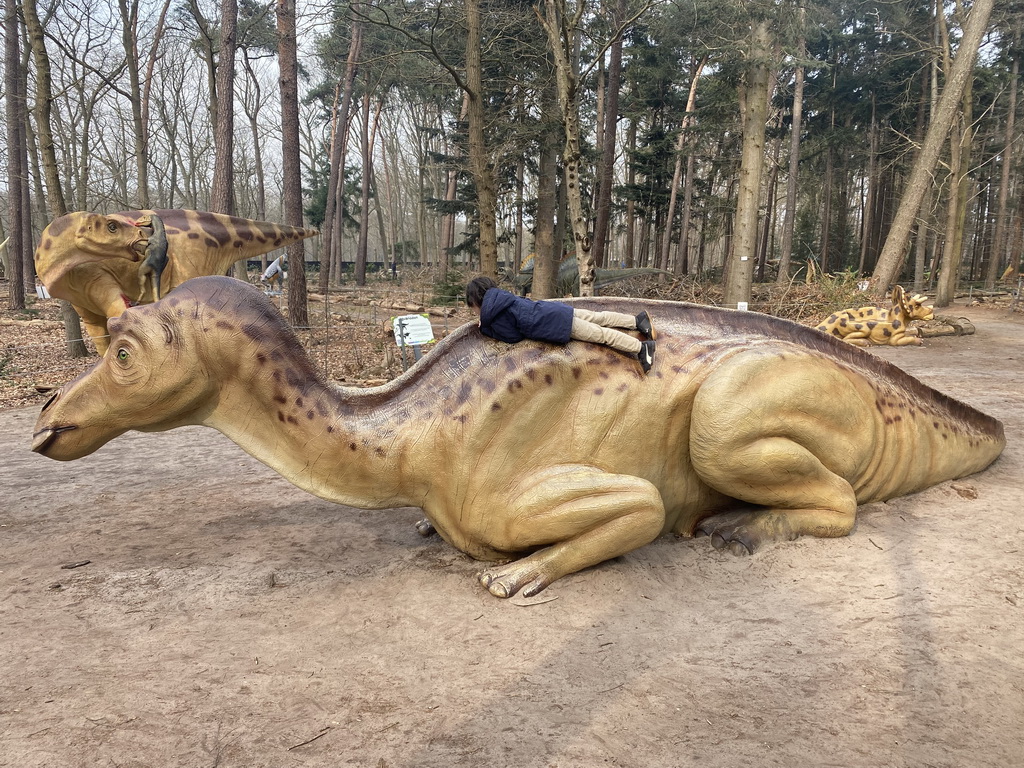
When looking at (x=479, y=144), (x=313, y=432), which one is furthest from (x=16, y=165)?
(x=313, y=432)

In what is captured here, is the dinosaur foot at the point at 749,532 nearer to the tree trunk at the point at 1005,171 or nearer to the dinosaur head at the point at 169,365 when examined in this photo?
the dinosaur head at the point at 169,365

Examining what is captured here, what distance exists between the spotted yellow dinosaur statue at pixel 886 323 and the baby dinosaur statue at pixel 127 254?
11.8 metres

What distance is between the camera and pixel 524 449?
3334mm

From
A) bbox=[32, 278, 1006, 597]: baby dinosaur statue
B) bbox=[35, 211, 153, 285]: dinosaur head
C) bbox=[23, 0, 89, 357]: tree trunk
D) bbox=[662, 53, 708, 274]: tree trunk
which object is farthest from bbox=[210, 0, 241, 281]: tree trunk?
bbox=[662, 53, 708, 274]: tree trunk

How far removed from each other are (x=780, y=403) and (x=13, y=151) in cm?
2279

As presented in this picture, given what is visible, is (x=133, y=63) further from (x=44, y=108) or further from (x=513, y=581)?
(x=513, y=581)

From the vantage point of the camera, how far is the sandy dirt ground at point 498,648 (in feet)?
7.25

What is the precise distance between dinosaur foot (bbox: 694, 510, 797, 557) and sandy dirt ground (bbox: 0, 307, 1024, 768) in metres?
0.07

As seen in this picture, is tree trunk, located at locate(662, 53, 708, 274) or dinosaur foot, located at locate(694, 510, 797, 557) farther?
tree trunk, located at locate(662, 53, 708, 274)

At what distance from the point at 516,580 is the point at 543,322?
131 cm

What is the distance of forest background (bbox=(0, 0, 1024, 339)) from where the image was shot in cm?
1317

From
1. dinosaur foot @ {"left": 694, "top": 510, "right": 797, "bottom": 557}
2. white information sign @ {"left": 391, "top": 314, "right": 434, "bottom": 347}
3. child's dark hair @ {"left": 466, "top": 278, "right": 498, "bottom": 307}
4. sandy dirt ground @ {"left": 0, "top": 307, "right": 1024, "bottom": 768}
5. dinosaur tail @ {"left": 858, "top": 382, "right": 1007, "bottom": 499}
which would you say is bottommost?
sandy dirt ground @ {"left": 0, "top": 307, "right": 1024, "bottom": 768}

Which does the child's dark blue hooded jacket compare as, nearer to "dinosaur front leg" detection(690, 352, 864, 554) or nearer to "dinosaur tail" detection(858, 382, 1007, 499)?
"dinosaur front leg" detection(690, 352, 864, 554)

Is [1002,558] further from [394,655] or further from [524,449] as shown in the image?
[394,655]
